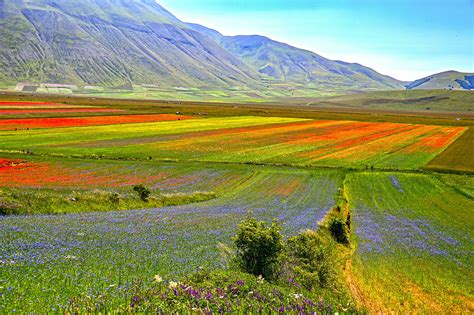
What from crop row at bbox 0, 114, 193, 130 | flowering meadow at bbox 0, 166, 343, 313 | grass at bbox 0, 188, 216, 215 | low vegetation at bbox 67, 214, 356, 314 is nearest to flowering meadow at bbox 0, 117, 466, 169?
crop row at bbox 0, 114, 193, 130

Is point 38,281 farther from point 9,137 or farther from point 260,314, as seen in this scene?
point 9,137

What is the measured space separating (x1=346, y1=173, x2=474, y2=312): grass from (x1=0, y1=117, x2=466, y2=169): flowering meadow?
2043 centimetres

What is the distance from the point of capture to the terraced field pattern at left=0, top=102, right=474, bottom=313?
53.7 ft

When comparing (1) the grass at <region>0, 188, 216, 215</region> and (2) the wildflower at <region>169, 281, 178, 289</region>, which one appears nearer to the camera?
(2) the wildflower at <region>169, 281, 178, 289</region>

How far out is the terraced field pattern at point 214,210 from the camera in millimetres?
16375

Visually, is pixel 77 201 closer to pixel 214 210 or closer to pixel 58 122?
pixel 214 210

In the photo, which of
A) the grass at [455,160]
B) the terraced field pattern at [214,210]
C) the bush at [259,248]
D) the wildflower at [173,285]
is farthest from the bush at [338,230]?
the grass at [455,160]

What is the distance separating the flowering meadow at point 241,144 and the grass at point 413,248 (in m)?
20.4

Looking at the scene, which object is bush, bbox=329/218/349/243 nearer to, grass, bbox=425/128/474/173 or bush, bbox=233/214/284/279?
bush, bbox=233/214/284/279

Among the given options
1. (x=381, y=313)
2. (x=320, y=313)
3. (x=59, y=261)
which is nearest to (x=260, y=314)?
(x=320, y=313)

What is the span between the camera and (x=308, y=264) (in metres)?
18.8

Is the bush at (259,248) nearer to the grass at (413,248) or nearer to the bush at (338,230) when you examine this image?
the grass at (413,248)

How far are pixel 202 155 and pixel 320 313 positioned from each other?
53.4m

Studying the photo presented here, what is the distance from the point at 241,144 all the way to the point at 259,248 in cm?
6171
